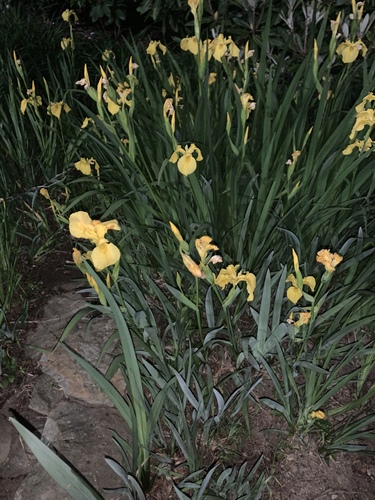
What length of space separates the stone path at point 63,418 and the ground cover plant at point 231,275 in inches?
3.0

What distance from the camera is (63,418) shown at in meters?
1.33

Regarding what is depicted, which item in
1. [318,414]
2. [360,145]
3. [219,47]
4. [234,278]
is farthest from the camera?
[219,47]

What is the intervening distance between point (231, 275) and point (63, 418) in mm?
651

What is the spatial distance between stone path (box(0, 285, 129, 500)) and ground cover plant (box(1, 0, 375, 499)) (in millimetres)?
76

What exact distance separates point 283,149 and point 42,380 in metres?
0.95

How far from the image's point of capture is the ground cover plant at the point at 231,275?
1.08m

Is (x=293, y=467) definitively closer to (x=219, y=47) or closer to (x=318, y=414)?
(x=318, y=414)

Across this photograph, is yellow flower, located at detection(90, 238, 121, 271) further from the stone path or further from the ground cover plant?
the stone path

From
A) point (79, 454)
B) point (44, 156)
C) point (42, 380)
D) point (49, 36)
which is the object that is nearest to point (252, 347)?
point (79, 454)

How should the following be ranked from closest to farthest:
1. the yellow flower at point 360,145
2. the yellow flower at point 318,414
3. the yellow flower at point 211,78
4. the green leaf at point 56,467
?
the green leaf at point 56,467, the yellow flower at point 318,414, the yellow flower at point 360,145, the yellow flower at point 211,78

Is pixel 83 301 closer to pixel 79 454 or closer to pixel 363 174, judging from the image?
pixel 79 454

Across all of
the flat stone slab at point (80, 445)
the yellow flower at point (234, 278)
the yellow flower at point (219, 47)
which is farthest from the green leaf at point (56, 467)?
the yellow flower at point (219, 47)

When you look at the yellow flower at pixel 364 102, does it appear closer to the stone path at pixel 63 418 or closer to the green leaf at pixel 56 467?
the stone path at pixel 63 418

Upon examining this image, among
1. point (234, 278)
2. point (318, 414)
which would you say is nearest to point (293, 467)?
point (318, 414)
